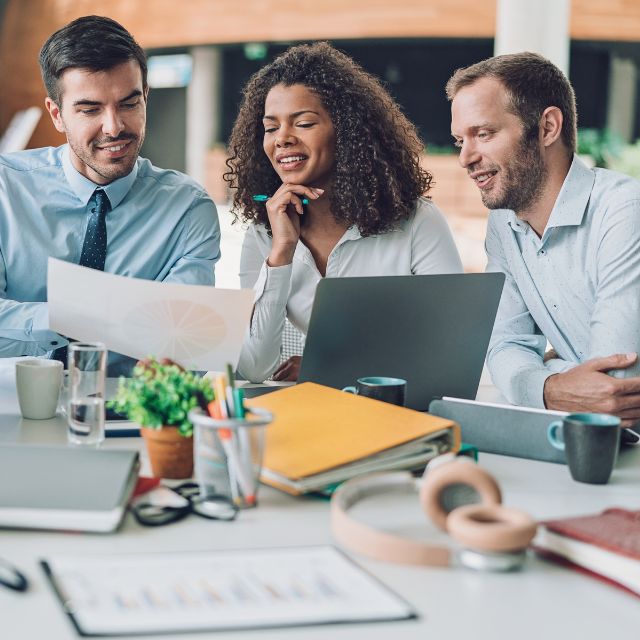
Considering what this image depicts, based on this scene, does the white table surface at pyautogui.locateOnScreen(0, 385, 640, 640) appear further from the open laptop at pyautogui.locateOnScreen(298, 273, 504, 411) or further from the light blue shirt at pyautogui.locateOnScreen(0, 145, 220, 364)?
the light blue shirt at pyautogui.locateOnScreen(0, 145, 220, 364)

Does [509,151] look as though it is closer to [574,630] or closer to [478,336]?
[478,336]

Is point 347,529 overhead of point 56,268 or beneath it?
beneath

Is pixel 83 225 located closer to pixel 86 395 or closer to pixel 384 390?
pixel 86 395

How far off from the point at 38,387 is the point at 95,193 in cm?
95

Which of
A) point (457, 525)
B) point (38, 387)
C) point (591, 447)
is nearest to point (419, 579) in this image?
point (457, 525)

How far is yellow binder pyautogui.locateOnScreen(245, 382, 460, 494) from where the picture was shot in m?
1.11

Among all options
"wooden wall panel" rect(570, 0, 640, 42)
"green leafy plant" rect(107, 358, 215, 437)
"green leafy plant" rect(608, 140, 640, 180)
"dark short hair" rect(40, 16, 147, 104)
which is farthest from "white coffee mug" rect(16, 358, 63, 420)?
"wooden wall panel" rect(570, 0, 640, 42)

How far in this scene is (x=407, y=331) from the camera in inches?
61.2

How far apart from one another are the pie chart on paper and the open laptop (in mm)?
168

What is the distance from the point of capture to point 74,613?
786mm

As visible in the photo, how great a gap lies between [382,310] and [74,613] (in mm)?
848

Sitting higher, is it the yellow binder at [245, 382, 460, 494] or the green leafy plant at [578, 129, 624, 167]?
the green leafy plant at [578, 129, 624, 167]

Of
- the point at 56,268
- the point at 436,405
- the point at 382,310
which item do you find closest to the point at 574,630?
the point at 436,405

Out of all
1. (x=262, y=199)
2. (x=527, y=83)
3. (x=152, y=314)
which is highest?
(x=527, y=83)
